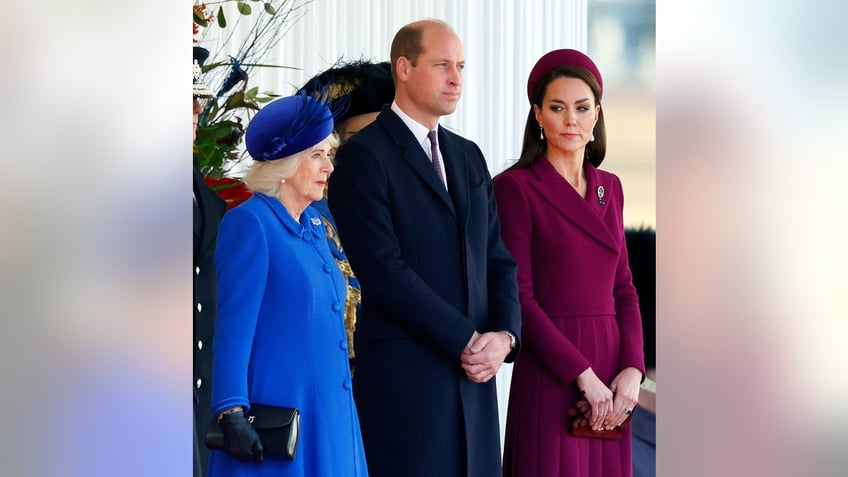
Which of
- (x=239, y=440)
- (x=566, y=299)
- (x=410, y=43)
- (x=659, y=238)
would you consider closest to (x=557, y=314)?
(x=566, y=299)

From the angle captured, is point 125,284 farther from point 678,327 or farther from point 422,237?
point 422,237

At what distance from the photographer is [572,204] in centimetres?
297

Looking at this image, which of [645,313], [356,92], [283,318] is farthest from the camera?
[645,313]

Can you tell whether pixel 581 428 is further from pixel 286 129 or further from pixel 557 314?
pixel 286 129

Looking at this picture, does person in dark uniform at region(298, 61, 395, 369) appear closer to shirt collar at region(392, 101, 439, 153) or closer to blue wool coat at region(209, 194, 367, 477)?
shirt collar at region(392, 101, 439, 153)

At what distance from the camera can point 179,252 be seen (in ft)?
1.93

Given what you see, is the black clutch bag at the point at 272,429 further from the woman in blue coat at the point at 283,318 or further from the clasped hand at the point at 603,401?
the clasped hand at the point at 603,401

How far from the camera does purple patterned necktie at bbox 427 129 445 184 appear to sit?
272 centimetres

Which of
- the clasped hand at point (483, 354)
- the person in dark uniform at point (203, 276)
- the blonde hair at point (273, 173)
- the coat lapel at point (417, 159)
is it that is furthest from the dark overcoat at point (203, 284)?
the clasped hand at point (483, 354)

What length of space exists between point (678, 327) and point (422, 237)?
212cm

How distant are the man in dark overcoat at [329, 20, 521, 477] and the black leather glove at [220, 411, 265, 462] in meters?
0.48

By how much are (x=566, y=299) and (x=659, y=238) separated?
8.01 feet

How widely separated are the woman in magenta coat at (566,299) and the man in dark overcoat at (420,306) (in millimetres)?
224

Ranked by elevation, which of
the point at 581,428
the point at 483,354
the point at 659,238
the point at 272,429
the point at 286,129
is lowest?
the point at 581,428
